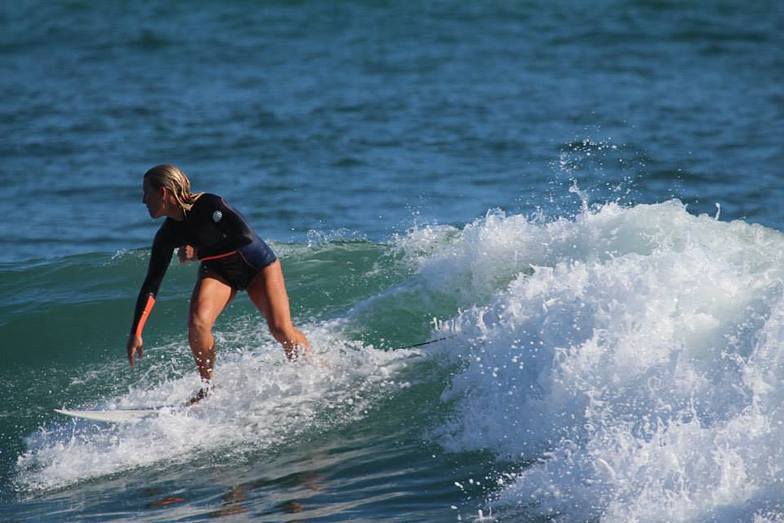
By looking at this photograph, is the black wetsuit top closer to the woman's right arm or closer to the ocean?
the woman's right arm

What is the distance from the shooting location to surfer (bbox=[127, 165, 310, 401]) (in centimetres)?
786

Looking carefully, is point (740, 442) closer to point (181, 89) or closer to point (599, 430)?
point (599, 430)

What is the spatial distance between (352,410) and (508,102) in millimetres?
13709

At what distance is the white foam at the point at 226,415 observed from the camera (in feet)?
25.3

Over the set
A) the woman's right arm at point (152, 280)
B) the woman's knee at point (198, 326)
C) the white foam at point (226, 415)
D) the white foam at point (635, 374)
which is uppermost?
the woman's right arm at point (152, 280)

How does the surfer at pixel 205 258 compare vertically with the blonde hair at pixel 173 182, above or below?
below

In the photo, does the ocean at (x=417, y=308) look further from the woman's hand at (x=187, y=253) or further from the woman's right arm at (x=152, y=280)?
the woman's hand at (x=187, y=253)

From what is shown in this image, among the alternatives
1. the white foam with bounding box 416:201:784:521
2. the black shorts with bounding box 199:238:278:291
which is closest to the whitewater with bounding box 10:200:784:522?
the white foam with bounding box 416:201:784:521

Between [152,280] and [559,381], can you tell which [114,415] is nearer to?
[152,280]

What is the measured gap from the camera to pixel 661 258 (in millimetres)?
7918

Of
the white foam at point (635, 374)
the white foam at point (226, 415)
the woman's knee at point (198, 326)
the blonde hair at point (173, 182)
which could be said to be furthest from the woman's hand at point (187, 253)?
the white foam at point (635, 374)

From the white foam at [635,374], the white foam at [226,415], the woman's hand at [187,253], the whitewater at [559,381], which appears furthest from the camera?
the woman's hand at [187,253]

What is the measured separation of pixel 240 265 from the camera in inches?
317

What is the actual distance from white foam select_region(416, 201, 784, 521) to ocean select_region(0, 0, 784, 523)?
0.7 inches
